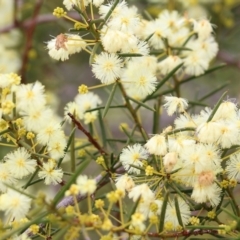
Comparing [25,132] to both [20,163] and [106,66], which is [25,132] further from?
[106,66]

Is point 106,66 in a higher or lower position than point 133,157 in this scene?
higher

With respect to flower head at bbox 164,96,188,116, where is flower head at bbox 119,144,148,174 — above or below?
below

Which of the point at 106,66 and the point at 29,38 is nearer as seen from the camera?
the point at 106,66

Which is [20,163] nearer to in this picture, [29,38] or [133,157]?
[133,157]

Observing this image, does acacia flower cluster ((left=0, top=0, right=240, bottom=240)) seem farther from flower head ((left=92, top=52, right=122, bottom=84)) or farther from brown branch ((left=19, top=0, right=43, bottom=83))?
brown branch ((left=19, top=0, right=43, bottom=83))

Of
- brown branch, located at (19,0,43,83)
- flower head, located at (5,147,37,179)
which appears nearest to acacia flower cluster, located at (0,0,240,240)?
flower head, located at (5,147,37,179)

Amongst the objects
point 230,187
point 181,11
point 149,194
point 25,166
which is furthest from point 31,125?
point 181,11

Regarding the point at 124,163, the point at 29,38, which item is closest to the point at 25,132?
the point at 124,163

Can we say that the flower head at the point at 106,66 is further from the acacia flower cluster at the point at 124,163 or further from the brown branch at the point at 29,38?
the brown branch at the point at 29,38

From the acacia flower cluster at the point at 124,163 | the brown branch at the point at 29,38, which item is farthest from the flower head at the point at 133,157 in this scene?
the brown branch at the point at 29,38

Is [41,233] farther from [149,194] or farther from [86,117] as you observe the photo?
[86,117]

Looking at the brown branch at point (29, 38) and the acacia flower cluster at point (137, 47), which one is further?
the brown branch at point (29, 38)
